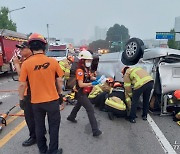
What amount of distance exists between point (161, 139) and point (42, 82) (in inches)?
94.2

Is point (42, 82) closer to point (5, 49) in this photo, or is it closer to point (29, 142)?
point (29, 142)

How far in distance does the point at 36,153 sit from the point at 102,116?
221cm

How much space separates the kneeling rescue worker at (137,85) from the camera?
5008 millimetres

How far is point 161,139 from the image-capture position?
13.6 feet

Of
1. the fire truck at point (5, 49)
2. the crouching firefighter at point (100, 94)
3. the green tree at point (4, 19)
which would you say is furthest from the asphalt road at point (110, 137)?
the green tree at point (4, 19)

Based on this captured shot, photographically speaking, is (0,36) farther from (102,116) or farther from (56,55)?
(102,116)

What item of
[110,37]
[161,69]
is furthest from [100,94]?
[110,37]

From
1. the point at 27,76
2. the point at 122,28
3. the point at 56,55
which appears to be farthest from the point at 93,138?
the point at 122,28

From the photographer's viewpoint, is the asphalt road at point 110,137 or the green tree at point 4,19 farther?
the green tree at point 4,19

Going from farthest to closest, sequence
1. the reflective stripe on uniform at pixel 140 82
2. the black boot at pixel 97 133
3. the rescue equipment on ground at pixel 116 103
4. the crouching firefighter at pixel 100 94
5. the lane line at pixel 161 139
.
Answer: the crouching firefighter at pixel 100 94 → the rescue equipment on ground at pixel 116 103 → the reflective stripe on uniform at pixel 140 82 → the black boot at pixel 97 133 → the lane line at pixel 161 139

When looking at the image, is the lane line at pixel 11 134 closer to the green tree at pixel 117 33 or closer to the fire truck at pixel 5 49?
the fire truck at pixel 5 49

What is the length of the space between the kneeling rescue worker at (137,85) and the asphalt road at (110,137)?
1.04ft

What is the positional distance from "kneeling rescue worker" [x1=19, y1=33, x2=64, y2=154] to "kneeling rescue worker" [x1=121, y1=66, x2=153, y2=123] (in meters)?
2.15

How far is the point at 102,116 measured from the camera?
5.54 m
